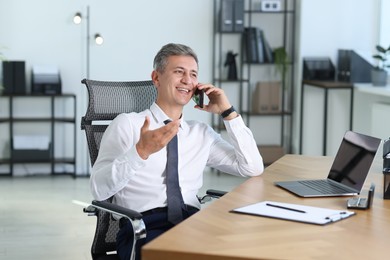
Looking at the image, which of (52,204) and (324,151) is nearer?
(52,204)

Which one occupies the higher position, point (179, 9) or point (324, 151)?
point (179, 9)

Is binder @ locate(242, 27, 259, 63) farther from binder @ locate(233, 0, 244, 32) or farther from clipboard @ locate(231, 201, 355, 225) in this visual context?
clipboard @ locate(231, 201, 355, 225)

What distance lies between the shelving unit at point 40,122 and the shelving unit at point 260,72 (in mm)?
1412

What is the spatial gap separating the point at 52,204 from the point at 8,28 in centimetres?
190

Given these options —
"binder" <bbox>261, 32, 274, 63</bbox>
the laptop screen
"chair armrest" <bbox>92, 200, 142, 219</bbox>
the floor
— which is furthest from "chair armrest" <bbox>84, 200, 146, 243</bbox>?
"binder" <bbox>261, 32, 274, 63</bbox>

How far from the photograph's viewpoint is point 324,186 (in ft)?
10.2

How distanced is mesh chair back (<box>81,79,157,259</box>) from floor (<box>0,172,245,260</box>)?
147 cm

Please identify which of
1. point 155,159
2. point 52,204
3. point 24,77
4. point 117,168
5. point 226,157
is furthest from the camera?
point 24,77

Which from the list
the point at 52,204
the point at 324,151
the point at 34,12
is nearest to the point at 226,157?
the point at 52,204

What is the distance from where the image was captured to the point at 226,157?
3428mm

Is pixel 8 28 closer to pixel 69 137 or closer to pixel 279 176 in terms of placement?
pixel 69 137

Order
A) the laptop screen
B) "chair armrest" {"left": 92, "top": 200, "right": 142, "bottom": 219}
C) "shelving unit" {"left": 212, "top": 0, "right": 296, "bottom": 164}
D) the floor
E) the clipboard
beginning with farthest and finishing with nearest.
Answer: "shelving unit" {"left": 212, "top": 0, "right": 296, "bottom": 164}
the floor
the laptop screen
"chair armrest" {"left": 92, "top": 200, "right": 142, "bottom": 219}
the clipboard

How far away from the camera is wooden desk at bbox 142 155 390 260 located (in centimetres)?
217

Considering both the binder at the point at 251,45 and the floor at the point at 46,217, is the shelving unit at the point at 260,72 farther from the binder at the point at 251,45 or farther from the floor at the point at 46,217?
the floor at the point at 46,217
